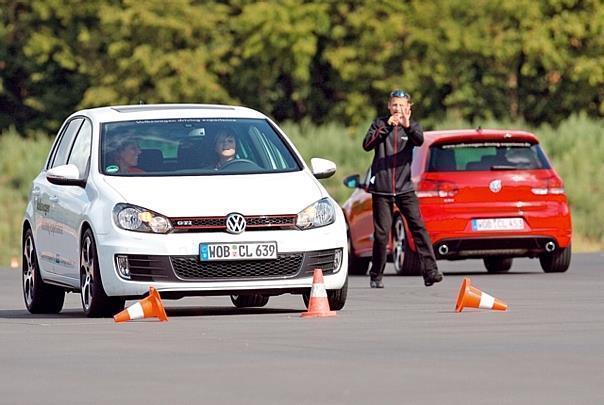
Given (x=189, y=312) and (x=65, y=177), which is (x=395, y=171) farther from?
(x=65, y=177)

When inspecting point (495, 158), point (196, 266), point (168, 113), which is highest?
point (168, 113)

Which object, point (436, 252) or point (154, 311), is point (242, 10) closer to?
point (436, 252)

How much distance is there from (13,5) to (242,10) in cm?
858

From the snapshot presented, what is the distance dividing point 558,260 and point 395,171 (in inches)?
189

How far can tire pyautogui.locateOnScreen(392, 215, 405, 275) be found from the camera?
2527cm

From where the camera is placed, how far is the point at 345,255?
17.0 meters

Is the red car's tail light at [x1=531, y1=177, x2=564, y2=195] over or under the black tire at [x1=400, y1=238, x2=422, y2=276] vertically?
over

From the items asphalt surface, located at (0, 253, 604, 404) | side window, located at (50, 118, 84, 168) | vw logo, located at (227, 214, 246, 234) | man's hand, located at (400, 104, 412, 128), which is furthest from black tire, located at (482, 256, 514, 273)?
vw logo, located at (227, 214, 246, 234)

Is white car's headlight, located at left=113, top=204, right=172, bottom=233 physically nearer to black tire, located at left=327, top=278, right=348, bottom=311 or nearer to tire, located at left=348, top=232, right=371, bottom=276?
black tire, located at left=327, top=278, right=348, bottom=311

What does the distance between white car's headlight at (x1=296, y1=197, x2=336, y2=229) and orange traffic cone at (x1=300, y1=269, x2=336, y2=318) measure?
0.43 m

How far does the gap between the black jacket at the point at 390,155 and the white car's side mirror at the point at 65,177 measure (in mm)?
4181

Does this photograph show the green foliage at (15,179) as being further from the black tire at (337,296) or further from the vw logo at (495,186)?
the black tire at (337,296)

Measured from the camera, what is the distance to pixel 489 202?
24906 millimetres

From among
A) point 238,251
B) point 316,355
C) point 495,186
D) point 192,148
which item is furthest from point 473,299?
point 495,186
